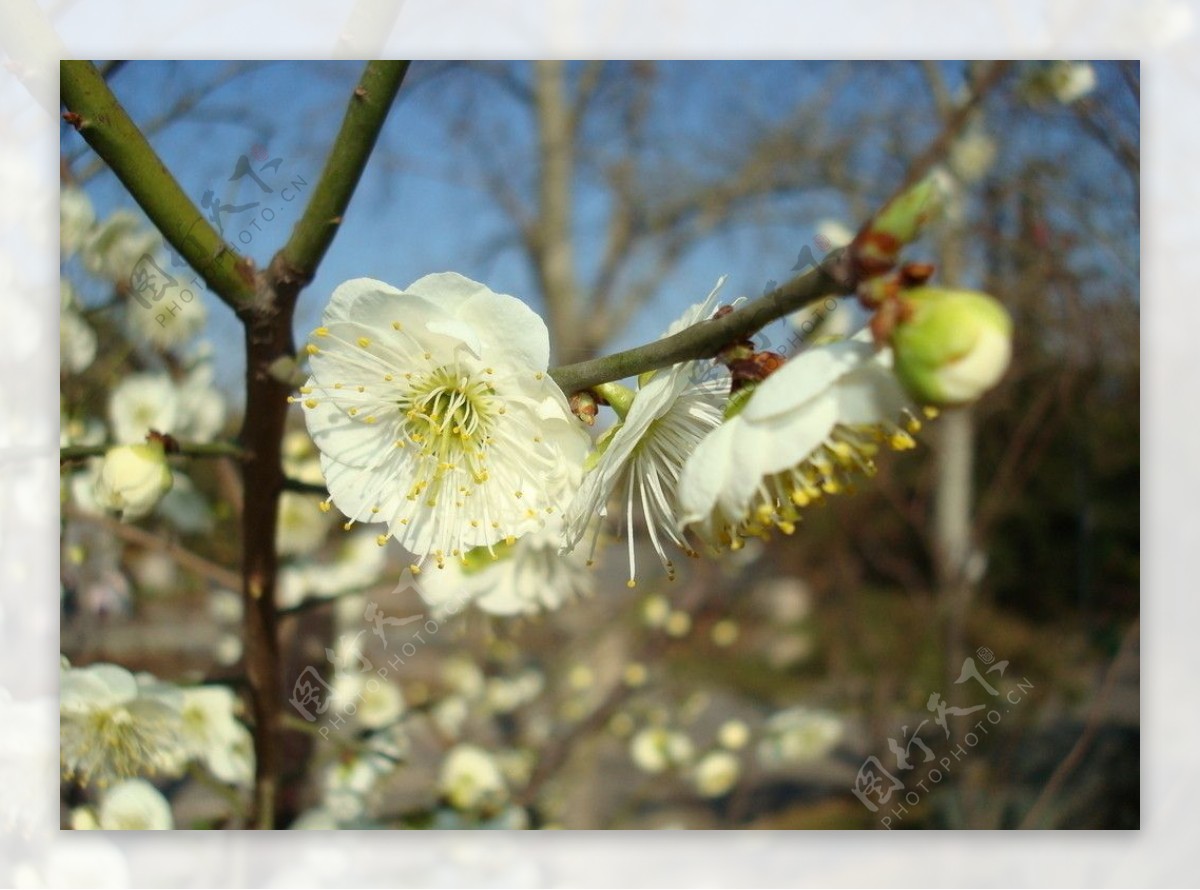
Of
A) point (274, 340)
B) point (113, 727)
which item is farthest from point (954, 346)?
point (113, 727)

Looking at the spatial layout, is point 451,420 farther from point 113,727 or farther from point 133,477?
point 113,727

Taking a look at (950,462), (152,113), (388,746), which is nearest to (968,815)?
(950,462)

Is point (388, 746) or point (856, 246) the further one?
point (388, 746)

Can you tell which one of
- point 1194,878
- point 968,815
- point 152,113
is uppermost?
point 152,113

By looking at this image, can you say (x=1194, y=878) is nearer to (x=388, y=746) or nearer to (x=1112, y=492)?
(x=388, y=746)

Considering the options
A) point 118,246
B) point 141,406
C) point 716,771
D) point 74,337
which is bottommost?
point 716,771

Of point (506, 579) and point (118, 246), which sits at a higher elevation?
point (118, 246)

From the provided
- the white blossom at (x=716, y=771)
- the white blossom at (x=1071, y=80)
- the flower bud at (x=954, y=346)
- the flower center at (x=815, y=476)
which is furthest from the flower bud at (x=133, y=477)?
the white blossom at (x=1071, y=80)
